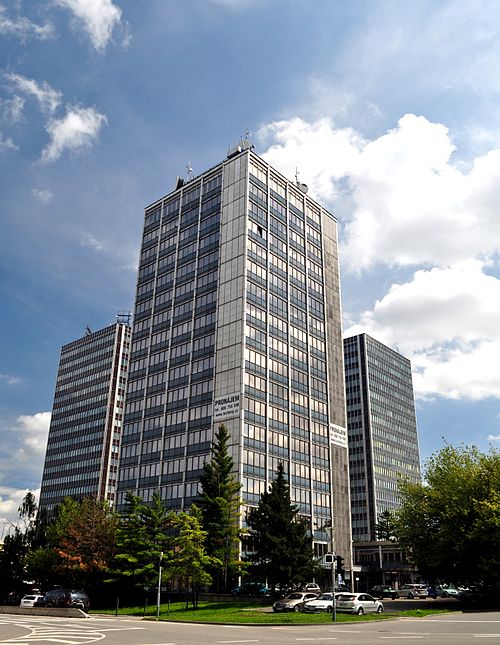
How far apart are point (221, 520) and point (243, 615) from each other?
17.1m

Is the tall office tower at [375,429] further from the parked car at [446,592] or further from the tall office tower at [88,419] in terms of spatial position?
the parked car at [446,592]

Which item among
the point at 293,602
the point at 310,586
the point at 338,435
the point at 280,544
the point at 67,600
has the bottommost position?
the point at 67,600

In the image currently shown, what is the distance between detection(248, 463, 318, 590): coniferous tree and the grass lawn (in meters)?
2.68

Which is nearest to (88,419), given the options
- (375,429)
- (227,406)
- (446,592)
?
(375,429)

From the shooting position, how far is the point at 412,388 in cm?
17888

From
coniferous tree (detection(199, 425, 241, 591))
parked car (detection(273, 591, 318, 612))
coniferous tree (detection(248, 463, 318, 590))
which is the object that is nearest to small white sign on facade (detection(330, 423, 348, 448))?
coniferous tree (detection(199, 425, 241, 591))

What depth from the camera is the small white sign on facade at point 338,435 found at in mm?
90938

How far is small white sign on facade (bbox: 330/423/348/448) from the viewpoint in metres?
90.9

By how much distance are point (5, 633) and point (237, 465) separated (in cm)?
4815

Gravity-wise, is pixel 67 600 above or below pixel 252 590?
below

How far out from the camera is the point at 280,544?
49.3m

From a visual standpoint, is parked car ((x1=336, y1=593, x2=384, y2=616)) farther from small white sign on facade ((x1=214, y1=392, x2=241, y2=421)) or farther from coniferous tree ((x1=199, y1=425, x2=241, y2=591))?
small white sign on facade ((x1=214, y1=392, x2=241, y2=421))

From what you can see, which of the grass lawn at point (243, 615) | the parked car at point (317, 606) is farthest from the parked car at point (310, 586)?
the parked car at point (317, 606)

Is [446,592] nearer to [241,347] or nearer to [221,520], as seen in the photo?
[221,520]
